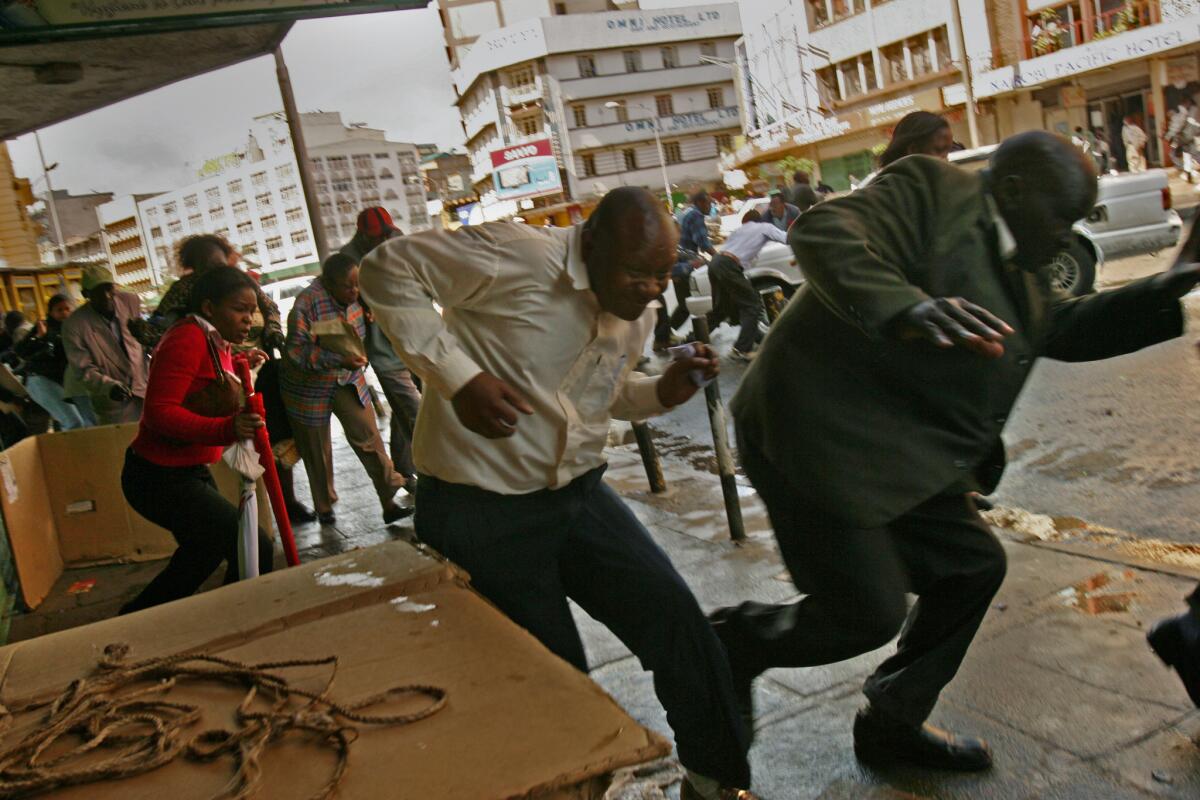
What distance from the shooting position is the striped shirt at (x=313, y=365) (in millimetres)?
6121

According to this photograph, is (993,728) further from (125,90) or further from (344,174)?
(344,174)

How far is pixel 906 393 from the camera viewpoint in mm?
2502

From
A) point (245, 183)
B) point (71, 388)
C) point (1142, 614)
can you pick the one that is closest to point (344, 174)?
point (245, 183)

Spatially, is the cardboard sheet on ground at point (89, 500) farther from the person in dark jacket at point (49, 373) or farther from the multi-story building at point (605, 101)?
the multi-story building at point (605, 101)

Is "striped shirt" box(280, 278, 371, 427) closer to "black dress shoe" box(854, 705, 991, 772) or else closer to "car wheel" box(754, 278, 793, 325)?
"black dress shoe" box(854, 705, 991, 772)

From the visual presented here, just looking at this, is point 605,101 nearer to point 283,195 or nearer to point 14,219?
point 283,195

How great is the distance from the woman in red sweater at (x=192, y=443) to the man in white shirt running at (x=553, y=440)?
1.54 meters

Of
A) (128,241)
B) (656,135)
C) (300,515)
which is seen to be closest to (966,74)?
(300,515)

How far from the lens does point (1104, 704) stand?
299 centimetres

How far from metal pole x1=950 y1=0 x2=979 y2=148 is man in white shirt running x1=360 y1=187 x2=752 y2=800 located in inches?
1317

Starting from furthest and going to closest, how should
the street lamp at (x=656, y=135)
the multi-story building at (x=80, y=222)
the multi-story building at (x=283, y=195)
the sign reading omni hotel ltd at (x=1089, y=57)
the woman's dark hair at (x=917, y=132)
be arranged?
1. the multi-story building at (x=283, y=195)
2. the multi-story building at (x=80, y=222)
3. the street lamp at (x=656, y=135)
4. the sign reading omni hotel ltd at (x=1089, y=57)
5. the woman's dark hair at (x=917, y=132)

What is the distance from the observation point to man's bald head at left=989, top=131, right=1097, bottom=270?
96.0 inches

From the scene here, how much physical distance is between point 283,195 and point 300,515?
101 metres

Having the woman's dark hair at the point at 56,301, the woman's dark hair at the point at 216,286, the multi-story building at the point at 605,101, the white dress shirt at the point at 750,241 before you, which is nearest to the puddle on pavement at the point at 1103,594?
the woman's dark hair at the point at 216,286
